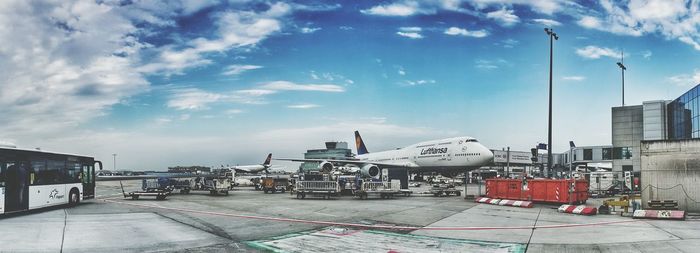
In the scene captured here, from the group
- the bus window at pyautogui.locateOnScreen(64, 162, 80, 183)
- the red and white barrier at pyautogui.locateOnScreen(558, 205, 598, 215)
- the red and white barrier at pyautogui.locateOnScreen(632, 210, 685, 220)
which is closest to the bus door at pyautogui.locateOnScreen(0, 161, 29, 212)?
the bus window at pyautogui.locateOnScreen(64, 162, 80, 183)

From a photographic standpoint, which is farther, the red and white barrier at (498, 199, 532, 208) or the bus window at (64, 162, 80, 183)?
the red and white barrier at (498, 199, 532, 208)

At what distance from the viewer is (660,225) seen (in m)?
15.5

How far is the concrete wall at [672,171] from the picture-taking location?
19531 millimetres

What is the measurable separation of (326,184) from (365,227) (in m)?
14.1

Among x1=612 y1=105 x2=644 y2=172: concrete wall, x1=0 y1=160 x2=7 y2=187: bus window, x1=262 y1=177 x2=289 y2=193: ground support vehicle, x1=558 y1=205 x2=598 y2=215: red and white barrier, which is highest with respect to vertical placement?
x1=612 y1=105 x2=644 y2=172: concrete wall

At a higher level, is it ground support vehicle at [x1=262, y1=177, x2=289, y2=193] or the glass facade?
the glass facade

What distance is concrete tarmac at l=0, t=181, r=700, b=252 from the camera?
1112 centimetres

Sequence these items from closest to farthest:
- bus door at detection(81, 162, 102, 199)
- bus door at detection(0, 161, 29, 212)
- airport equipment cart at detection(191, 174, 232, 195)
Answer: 1. bus door at detection(0, 161, 29, 212)
2. bus door at detection(81, 162, 102, 199)
3. airport equipment cart at detection(191, 174, 232, 195)

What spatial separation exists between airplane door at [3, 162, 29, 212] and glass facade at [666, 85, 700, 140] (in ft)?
150

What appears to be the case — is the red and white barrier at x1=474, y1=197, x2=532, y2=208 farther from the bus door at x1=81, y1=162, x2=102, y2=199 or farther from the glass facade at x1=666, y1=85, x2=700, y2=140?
the glass facade at x1=666, y1=85, x2=700, y2=140

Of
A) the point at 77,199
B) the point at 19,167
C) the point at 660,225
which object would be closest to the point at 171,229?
the point at 19,167

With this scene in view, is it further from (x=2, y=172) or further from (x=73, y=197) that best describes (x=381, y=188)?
(x=2, y=172)

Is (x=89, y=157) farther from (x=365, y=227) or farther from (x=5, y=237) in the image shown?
(x=365, y=227)

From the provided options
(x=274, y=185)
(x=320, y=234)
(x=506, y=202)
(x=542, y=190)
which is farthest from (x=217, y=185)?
(x=320, y=234)
